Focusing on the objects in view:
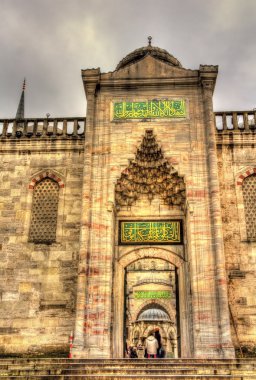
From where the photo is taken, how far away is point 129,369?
8.22 m

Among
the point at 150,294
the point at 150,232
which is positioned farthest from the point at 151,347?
the point at 150,294

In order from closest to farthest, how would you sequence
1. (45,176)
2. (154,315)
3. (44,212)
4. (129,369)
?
(129,369) < (44,212) < (45,176) < (154,315)

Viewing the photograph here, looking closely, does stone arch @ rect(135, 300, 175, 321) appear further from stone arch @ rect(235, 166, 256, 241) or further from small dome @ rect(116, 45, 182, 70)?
small dome @ rect(116, 45, 182, 70)

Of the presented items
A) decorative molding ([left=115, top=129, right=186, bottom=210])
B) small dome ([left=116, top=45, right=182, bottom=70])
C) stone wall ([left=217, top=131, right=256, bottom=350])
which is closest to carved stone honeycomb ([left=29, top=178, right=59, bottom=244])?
decorative molding ([left=115, top=129, right=186, bottom=210])

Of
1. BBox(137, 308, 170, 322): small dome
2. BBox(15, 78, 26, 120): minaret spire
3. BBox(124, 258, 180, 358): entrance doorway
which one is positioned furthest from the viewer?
BBox(15, 78, 26, 120): minaret spire

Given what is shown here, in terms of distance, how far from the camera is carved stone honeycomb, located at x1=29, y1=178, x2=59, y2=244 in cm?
1350

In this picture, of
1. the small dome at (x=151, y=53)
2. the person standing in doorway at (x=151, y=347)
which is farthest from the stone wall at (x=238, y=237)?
the small dome at (x=151, y=53)

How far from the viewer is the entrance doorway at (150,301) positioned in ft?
73.5

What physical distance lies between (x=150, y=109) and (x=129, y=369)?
A: 7955 millimetres

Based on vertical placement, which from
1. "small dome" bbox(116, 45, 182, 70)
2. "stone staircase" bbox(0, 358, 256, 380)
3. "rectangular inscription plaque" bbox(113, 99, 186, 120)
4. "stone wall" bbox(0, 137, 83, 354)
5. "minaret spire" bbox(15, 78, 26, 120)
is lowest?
"stone staircase" bbox(0, 358, 256, 380)

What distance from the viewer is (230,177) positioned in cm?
1364

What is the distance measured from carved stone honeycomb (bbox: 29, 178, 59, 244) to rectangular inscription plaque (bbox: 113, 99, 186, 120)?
322 cm

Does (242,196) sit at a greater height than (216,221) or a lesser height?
greater

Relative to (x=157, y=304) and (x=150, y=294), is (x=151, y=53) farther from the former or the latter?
(x=157, y=304)
